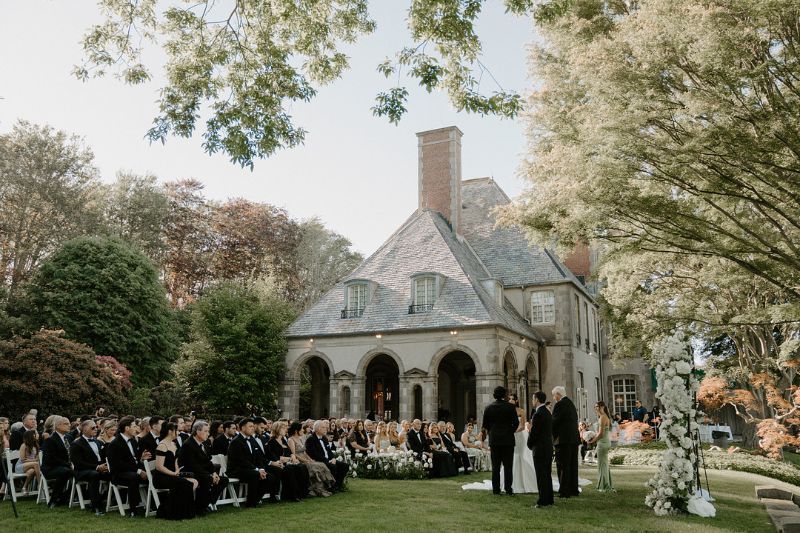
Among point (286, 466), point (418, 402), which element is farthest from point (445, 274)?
point (286, 466)

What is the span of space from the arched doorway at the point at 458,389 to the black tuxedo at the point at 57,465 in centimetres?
1970

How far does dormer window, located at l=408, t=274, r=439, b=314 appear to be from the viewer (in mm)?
25609

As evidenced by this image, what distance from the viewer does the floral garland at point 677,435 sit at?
8.73 m

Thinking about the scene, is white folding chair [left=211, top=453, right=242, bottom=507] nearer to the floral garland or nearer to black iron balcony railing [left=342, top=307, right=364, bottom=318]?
the floral garland

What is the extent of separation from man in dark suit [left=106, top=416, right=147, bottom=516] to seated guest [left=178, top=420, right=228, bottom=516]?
26.4 inches

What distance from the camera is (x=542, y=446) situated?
32.6 ft

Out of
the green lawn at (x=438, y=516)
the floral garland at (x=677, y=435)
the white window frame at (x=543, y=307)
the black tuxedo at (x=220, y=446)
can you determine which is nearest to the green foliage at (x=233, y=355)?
the white window frame at (x=543, y=307)

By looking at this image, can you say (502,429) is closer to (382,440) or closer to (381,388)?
(382,440)

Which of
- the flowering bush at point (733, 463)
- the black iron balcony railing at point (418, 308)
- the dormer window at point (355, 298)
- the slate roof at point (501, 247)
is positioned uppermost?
the slate roof at point (501, 247)

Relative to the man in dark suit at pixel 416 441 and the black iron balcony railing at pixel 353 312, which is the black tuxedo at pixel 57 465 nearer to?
the man in dark suit at pixel 416 441

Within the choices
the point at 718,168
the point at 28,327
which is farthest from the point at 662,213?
the point at 28,327

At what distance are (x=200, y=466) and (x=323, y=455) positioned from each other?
330cm

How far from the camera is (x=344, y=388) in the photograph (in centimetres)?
2634

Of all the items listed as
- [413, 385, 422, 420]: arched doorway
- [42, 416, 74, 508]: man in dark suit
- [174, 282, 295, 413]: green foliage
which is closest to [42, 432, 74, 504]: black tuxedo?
[42, 416, 74, 508]: man in dark suit
